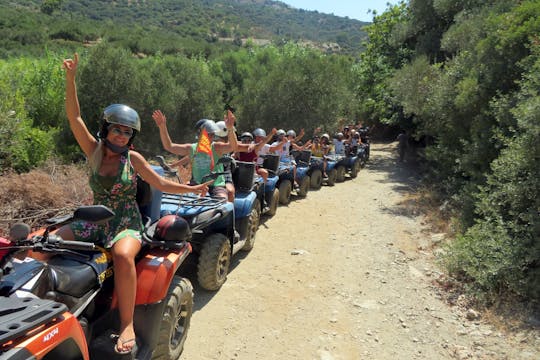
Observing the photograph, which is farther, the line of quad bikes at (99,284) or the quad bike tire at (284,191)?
the quad bike tire at (284,191)

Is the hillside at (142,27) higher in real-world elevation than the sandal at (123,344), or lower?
higher

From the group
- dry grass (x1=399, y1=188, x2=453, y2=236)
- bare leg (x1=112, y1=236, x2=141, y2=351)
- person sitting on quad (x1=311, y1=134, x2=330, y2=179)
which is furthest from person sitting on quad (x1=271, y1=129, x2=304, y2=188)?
bare leg (x1=112, y1=236, x2=141, y2=351)

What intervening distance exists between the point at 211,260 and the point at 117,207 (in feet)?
5.26

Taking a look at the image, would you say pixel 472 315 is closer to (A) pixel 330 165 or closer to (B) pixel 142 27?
(A) pixel 330 165

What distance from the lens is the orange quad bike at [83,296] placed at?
188cm

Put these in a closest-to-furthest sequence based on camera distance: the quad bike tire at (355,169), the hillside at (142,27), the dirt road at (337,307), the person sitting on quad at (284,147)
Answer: the dirt road at (337,307) → the person sitting on quad at (284,147) → the quad bike tire at (355,169) → the hillside at (142,27)

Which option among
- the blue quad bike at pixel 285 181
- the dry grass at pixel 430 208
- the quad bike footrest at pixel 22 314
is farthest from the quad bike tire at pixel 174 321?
the blue quad bike at pixel 285 181

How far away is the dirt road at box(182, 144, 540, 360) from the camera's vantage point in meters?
3.94

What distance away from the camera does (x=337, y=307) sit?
4730mm

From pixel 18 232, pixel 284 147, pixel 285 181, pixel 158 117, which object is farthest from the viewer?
pixel 284 147

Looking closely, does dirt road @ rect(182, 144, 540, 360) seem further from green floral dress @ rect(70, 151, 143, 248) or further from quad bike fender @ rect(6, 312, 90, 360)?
quad bike fender @ rect(6, 312, 90, 360)

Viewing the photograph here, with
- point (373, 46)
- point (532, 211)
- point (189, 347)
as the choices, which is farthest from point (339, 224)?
point (373, 46)

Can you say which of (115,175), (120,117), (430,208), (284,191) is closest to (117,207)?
(115,175)

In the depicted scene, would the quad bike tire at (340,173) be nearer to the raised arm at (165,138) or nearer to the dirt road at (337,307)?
the dirt road at (337,307)
